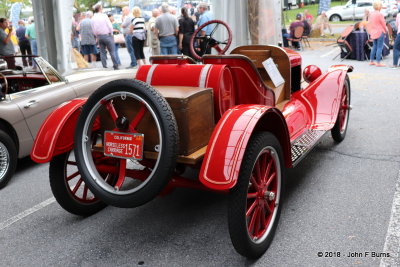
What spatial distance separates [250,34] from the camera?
9.66m

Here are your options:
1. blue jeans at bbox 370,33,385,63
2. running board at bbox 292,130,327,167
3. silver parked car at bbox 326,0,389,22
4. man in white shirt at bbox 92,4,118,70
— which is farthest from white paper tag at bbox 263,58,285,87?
silver parked car at bbox 326,0,389,22

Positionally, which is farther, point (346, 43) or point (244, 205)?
point (346, 43)

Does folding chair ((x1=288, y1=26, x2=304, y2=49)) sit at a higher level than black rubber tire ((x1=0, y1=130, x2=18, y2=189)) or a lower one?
higher

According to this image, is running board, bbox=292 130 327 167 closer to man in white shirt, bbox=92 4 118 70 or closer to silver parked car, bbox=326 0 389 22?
man in white shirt, bbox=92 4 118 70

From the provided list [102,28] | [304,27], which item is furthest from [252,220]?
[304,27]

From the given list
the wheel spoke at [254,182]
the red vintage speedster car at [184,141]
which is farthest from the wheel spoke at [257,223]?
the wheel spoke at [254,182]

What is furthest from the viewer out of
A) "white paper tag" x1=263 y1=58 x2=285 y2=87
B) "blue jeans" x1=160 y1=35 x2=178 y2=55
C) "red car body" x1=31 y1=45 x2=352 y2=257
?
"blue jeans" x1=160 y1=35 x2=178 y2=55

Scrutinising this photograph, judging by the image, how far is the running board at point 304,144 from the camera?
355 centimetres

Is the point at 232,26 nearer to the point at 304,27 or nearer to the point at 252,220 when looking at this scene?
the point at 252,220

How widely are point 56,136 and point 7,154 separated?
157cm

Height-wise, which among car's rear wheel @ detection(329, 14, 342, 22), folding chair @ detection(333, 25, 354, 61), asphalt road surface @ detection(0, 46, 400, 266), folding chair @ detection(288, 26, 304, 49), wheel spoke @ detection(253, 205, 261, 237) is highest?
car's rear wheel @ detection(329, 14, 342, 22)

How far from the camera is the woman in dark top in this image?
1074 cm

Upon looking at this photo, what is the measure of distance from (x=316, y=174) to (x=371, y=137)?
5.19 feet

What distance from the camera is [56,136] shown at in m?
3.12
